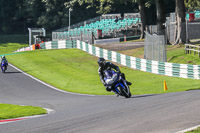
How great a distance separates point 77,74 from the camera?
3544 centimetres

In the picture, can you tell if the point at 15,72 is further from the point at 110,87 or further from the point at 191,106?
the point at 191,106

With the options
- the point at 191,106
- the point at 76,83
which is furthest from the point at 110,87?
the point at 76,83

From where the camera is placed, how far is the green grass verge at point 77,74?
25.2 m

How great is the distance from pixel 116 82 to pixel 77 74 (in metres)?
17.7

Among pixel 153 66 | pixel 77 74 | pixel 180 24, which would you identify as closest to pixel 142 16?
pixel 180 24

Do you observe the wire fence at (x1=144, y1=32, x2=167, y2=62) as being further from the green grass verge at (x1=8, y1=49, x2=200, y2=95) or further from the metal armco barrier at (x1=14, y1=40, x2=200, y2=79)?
the green grass verge at (x1=8, y1=49, x2=200, y2=95)

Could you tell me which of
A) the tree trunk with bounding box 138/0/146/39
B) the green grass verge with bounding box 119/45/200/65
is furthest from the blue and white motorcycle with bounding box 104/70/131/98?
the tree trunk with bounding box 138/0/146/39

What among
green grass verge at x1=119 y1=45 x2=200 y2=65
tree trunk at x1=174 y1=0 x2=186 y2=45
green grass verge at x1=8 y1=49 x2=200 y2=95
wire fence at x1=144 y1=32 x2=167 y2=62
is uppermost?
tree trunk at x1=174 y1=0 x2=186 y2=45

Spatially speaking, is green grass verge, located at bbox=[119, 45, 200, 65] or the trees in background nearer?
green grass verge, located at bbox=[119, 45, 200, 65]

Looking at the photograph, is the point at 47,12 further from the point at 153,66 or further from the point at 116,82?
the point at 116,82

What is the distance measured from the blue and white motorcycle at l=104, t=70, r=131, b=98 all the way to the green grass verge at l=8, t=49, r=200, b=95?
337 cm

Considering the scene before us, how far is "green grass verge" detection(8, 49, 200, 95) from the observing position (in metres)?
25.2

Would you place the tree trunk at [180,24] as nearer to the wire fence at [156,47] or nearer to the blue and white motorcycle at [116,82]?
the wire fence at [156,47]

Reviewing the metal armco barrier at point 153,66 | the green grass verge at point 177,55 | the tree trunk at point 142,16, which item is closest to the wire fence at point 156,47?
the metal armco barrier at point 153,66
